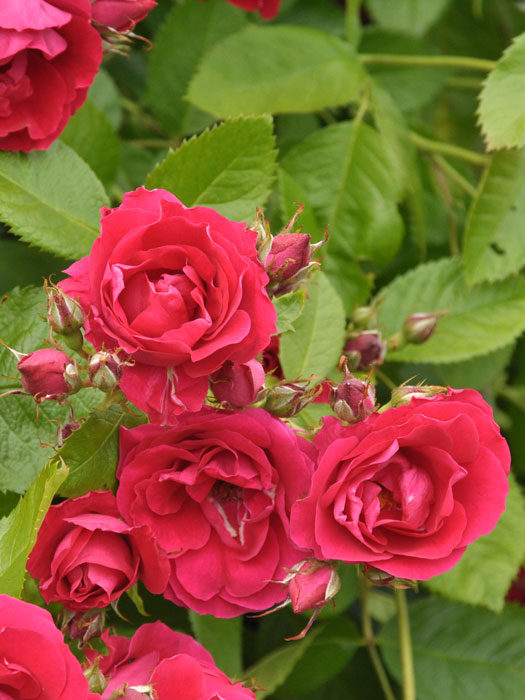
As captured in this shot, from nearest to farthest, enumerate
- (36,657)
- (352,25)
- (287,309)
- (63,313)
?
(36,657) → (63,313) → (287,309) → (352,25)

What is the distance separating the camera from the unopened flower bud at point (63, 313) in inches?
23.4

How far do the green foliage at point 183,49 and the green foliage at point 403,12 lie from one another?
25 cm

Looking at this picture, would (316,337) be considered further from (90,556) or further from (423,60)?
(423,60)

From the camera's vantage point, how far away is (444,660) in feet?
3.30

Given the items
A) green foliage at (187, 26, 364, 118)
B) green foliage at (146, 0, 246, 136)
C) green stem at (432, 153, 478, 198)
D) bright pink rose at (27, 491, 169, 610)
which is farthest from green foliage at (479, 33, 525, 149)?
bright pink rose at (27, 491, 169, 610)

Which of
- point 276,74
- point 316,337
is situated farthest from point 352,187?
point 316,337

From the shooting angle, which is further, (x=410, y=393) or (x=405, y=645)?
(x=405, y=645)

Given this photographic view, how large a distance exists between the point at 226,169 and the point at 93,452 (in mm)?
293

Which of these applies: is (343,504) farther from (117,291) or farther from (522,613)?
(522,613)

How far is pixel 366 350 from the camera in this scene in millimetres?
832

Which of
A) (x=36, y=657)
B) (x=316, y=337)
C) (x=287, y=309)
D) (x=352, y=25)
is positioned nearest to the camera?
(x=36, y=657)

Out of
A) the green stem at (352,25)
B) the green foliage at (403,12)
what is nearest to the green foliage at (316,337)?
the green stem at (352,25)

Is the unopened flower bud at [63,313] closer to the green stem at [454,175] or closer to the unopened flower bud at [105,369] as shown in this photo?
the unopened flower bud at [105,369]

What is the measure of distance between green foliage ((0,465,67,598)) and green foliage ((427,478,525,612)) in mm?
462
